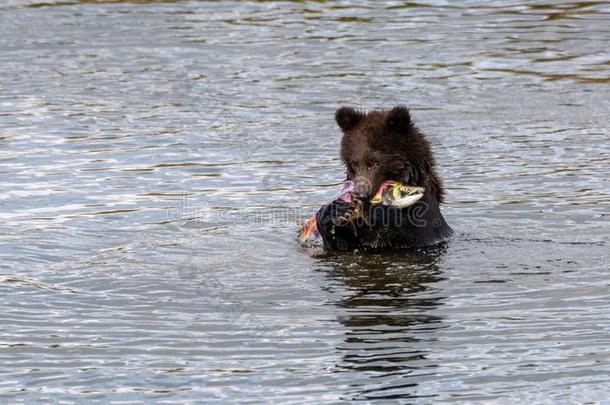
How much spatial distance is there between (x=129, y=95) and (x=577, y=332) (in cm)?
1015

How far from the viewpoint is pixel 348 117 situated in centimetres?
1088

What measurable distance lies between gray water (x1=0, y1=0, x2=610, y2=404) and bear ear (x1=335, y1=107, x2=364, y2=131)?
1122 mm

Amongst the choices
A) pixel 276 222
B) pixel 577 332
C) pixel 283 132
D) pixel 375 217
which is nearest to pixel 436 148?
pixel 283 132

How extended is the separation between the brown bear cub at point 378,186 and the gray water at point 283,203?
21 centimetres

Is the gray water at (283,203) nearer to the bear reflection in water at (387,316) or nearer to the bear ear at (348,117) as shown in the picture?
the bear reflection in water at (387,316)

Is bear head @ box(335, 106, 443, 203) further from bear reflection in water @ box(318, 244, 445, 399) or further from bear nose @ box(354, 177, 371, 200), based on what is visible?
bear reflection in water @ box(318, 244, 445, 399)

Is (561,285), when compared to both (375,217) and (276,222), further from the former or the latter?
(276,222)

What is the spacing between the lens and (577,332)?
8258 mm

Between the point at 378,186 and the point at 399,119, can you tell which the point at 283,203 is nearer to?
the point at 378,186

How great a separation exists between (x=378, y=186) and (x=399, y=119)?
1.83ft

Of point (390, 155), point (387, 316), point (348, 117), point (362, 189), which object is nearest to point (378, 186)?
point (362, 189)

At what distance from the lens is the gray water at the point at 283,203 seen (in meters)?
7.80

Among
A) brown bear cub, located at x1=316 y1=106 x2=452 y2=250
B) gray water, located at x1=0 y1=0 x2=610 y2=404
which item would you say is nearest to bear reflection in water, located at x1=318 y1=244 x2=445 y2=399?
gray water, located at x1=0 y1=0 x2=610 y2=404

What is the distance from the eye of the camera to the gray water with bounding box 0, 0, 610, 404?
307 inches
